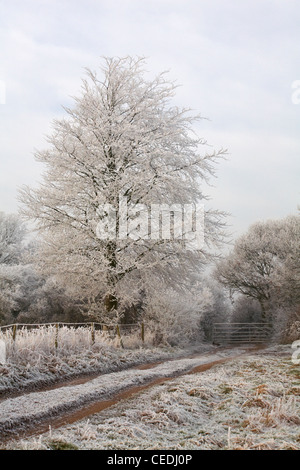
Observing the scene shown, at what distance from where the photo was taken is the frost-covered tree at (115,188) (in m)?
16.0

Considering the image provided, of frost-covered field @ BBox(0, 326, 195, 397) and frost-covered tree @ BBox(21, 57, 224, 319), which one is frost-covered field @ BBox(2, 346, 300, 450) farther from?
frost-covered tree @ BBox(21, 57, 224, 319)

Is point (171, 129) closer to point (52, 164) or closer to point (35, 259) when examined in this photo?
point (52, 164)

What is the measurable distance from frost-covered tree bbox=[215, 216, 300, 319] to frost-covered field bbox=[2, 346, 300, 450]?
2595 cm

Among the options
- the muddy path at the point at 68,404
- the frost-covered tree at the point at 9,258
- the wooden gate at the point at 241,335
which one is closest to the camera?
the muddy path at the point at 68,404

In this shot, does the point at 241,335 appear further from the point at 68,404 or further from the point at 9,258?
the point at 68,404

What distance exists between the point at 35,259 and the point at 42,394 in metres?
10.1

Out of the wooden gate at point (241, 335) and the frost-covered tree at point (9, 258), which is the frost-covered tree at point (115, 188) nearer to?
the frost-covered tree at point (9, 258)

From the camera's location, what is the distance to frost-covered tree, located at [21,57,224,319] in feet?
52.6

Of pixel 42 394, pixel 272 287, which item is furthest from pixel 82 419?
pixel 272 287

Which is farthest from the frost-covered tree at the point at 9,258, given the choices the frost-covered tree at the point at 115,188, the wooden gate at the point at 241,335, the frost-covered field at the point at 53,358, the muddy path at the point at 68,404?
the muddy path at the point at 68,404

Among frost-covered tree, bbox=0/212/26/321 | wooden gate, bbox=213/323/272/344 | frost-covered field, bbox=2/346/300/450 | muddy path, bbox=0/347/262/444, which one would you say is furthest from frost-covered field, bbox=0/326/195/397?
wooden gate, bbox=213/323/272/344

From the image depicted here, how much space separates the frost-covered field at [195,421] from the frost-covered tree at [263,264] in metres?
26.0
